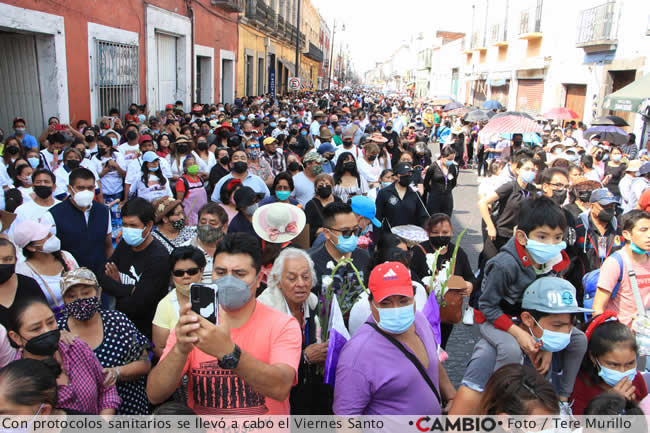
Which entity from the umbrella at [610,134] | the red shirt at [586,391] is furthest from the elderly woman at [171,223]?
the umbrella at [610,134]

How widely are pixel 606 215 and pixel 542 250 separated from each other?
2.32 meters

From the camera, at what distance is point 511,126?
11430 millimetres

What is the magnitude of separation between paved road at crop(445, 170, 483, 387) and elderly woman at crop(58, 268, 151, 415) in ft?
8.70

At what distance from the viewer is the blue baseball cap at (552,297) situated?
260 cm

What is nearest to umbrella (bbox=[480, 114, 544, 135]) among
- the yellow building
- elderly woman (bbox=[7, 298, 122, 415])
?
elderly woman (bbox=[7, 298, 122, 415])

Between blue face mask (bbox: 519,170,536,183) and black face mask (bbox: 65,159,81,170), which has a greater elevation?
blue face mask (bbox: 519,170,536,183)

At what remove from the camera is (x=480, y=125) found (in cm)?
1858

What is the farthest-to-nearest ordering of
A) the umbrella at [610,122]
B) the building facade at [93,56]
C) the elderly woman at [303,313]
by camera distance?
1. the umbrella at [610,122]
2. the building facade at [93,56]
3. the elderly woman at [303,313]

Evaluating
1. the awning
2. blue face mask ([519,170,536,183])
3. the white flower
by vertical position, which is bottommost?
the white flower

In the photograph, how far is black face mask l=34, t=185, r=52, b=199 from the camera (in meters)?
4.79

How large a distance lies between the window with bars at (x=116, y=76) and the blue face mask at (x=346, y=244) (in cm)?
1003

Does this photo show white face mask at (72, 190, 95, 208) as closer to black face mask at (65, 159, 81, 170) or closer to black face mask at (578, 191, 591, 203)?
black face mask at (65, 159, 81, 170)

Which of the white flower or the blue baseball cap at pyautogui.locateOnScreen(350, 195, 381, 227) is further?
the blue baseball cap at pyautogui.locateOnScreen(350, 195, 381, 227)

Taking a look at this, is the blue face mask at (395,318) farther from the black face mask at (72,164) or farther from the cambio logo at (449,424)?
the black face mask at (72,164)
